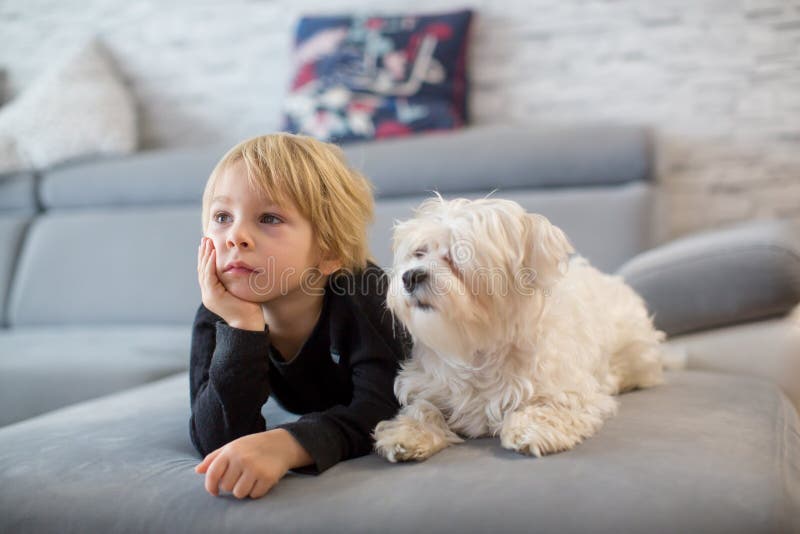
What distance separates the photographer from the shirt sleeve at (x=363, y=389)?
1.11m

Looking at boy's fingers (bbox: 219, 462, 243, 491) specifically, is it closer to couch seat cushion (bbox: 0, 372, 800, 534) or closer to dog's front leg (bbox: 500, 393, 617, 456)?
couch seat cushion (bbox: 0, 372, 800, 534)

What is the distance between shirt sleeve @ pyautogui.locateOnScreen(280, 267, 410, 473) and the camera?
43.6 inches

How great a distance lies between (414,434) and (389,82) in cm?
171

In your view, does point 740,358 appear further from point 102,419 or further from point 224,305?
point 102,419

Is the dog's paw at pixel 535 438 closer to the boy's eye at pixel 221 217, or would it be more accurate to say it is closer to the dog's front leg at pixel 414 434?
the dog's front leg at pixel 414 434

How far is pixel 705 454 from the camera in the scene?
989 millimetres

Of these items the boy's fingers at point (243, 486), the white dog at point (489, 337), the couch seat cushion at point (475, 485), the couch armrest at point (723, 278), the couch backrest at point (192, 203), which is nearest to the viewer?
the couch seat cushion at point (475, 485)

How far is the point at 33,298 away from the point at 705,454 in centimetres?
248

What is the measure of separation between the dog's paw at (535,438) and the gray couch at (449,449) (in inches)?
0.9

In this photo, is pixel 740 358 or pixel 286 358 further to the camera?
pixel 740 358

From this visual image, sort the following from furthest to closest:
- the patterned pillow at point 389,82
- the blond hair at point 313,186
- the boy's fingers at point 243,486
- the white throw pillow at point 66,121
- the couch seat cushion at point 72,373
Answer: the white throw pillow at point 66,121 → the patterned pillow at point 389,82 → the couch seat cushion at point 72,373 → the blond hair at point 313,186 → the boy's fingers at point 243,486

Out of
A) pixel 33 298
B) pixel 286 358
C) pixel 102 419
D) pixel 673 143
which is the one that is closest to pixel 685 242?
pixel 673 143

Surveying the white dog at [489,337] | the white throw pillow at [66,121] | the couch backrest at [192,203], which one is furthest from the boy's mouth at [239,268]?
the white throw pillow at [66,121]

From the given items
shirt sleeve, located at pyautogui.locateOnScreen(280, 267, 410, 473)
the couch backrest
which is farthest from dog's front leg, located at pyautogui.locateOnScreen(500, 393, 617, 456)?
the couch backrest
